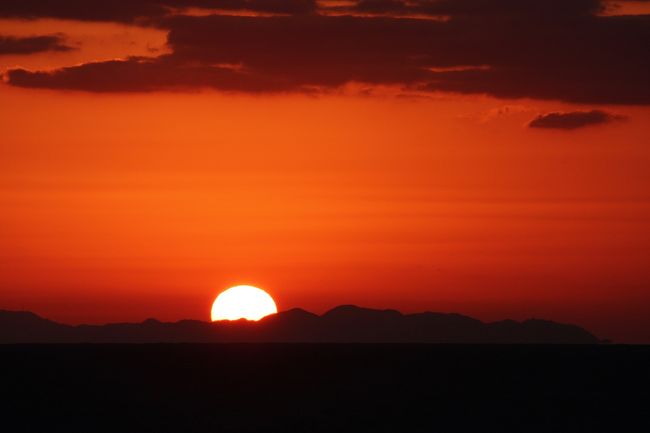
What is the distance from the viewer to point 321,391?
63875 millimetres

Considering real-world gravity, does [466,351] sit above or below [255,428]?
above

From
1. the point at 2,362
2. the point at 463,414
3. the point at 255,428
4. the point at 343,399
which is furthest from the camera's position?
the point at 2,362

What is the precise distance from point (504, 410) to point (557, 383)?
36.9 feet

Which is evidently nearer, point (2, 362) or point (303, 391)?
point (303, 391)

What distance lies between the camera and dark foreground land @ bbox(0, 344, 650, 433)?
5403 centimetres

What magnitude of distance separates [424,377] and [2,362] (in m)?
23.5

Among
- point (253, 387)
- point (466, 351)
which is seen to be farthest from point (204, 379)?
point (466, 351)

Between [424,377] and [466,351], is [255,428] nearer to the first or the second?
[424,377]

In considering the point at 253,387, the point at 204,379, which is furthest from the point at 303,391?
the point at 204,379

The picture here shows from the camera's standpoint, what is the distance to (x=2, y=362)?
249 feet

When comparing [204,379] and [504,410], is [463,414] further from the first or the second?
[204,379]

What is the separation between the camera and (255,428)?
52.2m

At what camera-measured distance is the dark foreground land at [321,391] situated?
177 feet

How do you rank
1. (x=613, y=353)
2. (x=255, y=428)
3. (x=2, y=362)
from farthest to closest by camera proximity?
(x=613, y=353), (x=2, y=362), (x=255, y=428)
